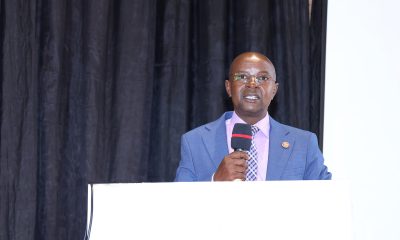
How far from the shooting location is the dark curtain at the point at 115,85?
274 centimetres

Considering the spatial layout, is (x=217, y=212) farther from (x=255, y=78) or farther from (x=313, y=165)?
(x=255, y=78)

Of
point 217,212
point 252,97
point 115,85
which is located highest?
point 115,85

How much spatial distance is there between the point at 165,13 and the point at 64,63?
0.61 metres

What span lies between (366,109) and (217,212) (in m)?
1.99

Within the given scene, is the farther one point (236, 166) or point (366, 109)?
point (366, 109)

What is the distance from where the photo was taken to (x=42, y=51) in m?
2.84

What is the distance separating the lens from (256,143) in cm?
228

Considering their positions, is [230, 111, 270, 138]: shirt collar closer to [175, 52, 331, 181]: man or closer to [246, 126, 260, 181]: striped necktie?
[175, 52, 331, 181]: man

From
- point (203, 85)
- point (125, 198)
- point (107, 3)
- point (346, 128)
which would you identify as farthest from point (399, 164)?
point (125, 198)

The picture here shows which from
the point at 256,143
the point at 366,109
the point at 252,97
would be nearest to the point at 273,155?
the point at 256,143

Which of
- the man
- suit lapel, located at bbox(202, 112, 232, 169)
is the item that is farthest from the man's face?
suit lapel, located at bbox(202, 112, 232, 169)

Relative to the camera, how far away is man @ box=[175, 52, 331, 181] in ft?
6.99

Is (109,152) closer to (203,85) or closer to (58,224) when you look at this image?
(58,224)

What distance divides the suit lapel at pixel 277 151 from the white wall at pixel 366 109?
77 cm
